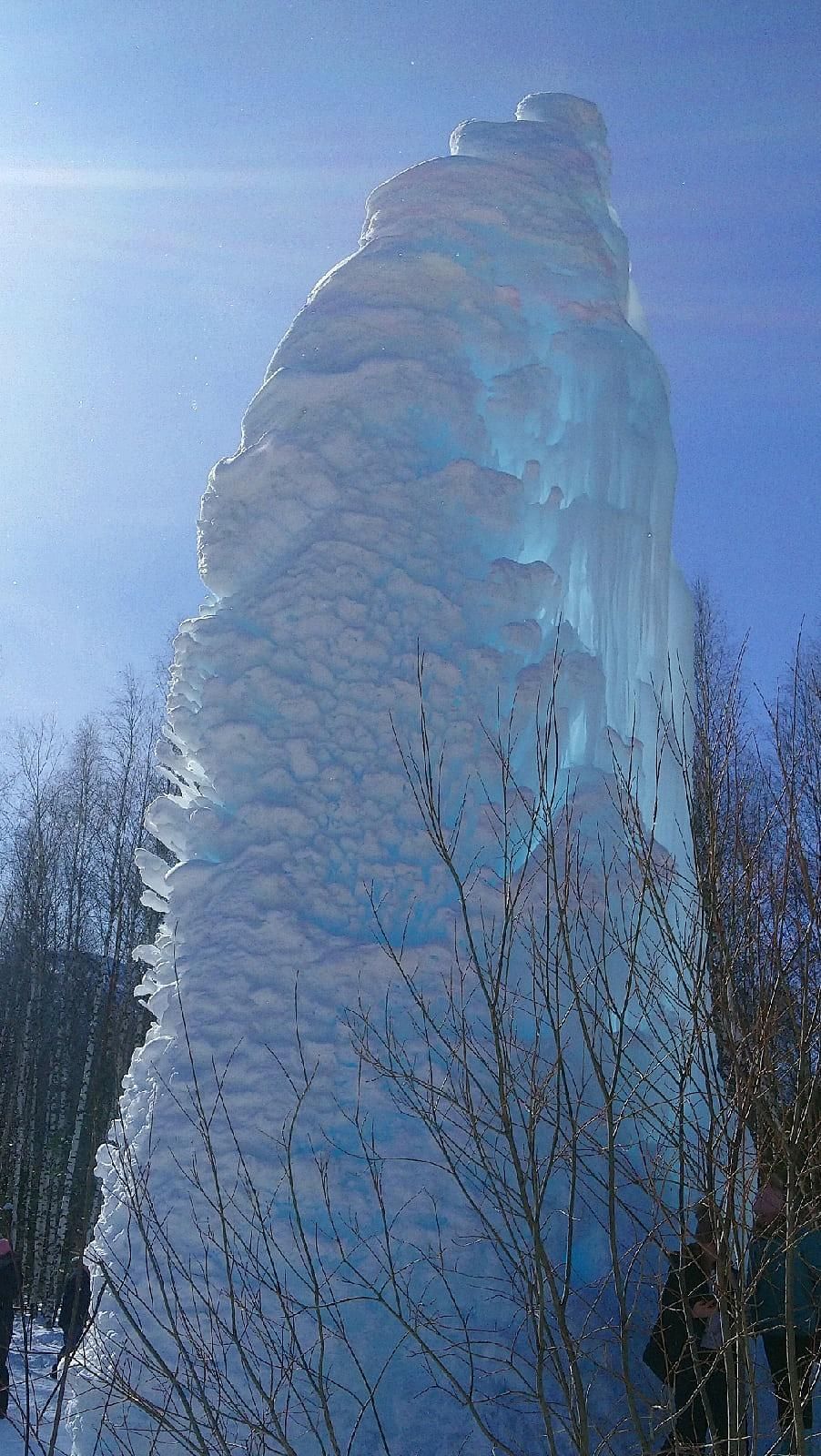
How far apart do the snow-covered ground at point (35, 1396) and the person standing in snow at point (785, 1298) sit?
164cm

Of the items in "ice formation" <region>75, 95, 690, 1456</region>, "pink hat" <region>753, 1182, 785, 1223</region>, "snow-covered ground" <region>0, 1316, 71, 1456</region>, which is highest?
"ice formation" <region>75, 95, 690, 1456</region>

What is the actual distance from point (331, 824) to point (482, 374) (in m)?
2.77

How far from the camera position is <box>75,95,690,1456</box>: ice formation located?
4.96 metres

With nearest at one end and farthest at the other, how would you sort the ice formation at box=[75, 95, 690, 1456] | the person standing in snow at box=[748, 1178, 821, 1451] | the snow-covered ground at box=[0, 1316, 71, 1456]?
1. the person standing in snow at box=[748, 1178, 821, 1451]
2. the snow-covered ground at box=[0, 1316, 71, 1456]
3. the ice formation at box=[75, 95, 690, 1456]

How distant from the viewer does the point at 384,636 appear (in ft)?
18.9

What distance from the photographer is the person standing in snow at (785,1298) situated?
2.33m

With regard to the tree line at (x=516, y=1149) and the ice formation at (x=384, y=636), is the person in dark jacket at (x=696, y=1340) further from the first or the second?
the ice formation at (x=384, y=636)

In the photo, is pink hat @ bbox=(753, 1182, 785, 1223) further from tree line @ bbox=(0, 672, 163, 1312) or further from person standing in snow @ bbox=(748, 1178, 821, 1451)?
tree line @ bbox=(0, 672, 163, 1312)

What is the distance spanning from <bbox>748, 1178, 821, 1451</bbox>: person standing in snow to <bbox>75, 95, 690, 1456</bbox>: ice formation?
4.32ft

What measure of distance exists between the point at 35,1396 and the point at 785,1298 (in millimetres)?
6034

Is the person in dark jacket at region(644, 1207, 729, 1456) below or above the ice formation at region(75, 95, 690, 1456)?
below

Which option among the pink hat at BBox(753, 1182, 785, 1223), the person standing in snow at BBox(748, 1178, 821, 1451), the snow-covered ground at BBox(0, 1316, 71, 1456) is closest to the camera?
the person standing in snow at BBox(748, 1178, 821, 1451)

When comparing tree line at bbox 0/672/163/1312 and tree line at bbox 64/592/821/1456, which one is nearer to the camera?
tree line at bbox 64/592/821/1456

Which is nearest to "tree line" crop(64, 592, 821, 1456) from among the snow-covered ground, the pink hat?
the pink hat
